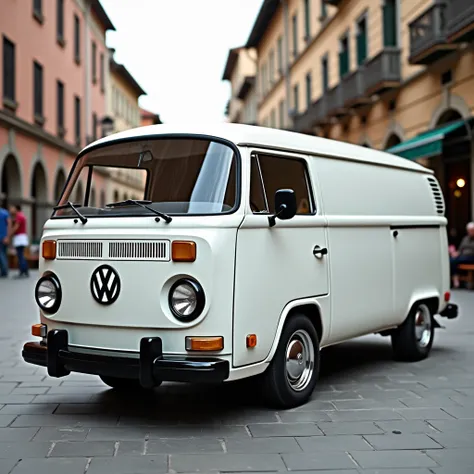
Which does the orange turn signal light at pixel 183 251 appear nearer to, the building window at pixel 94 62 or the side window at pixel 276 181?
the side window at pixel 276 181

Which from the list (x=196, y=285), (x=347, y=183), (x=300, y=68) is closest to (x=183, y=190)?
(x=196, y=285)

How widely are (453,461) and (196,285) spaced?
1.91 metres

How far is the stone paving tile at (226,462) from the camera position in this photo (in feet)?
13.7

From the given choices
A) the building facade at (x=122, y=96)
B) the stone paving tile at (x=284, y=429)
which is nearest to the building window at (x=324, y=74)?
the building facade at (x=122, y=96)

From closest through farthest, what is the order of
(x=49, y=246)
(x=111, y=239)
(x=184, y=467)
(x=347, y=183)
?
(x=184, y=467) < (x=111, y=239) < (x=49, y=246) < (x=347, y=183)

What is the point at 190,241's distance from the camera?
486cm

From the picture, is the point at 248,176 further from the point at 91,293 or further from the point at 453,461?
the point at 453,461

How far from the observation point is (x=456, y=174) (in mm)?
18781

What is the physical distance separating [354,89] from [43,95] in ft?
38.9

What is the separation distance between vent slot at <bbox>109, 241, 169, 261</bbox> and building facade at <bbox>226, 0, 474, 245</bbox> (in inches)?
491

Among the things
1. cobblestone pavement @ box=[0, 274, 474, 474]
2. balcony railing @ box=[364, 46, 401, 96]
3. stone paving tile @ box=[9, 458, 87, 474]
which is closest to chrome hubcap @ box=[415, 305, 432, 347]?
cobblestone pavement @ box=[0, 274, 474, 474]

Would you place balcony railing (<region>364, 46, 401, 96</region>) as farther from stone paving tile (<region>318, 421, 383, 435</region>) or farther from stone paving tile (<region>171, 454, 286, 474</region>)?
stone paving tile (<region>171, 454, 286, 474</region>)

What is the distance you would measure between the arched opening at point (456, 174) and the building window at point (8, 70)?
44.4 ft

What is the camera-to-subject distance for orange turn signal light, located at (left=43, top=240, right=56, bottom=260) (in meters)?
5.57
